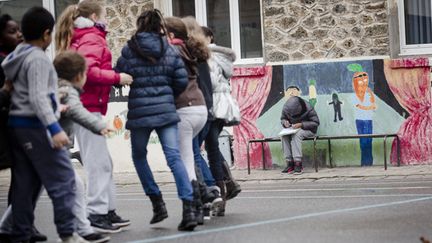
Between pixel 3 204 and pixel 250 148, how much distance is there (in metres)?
6.60

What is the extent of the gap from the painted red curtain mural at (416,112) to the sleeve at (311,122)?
1306mm

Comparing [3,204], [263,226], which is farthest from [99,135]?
[3,204]

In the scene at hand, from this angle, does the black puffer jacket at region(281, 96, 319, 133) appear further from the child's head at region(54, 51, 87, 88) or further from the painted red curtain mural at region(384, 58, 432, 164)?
the child's head at region(54, 51, 87, 88)

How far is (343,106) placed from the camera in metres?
19.6

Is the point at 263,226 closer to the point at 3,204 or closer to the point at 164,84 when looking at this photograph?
the point at 164,84

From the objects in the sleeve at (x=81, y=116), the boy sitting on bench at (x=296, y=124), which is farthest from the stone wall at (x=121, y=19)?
the sleeve at (x=81, y=116)

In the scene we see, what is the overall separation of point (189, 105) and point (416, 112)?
9304 mm

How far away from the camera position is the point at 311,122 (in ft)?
62.7

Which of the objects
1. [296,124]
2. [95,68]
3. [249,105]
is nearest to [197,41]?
[95,68]

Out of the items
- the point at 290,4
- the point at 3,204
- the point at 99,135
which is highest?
the point at 290,4

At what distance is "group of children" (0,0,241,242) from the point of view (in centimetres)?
868

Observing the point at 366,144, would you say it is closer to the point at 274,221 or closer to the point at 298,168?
the point at 298,168

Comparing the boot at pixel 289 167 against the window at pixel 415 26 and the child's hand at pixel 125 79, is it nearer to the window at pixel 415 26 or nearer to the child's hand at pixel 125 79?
the window at pixel 415 26

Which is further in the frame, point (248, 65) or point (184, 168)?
point (248, 65)
